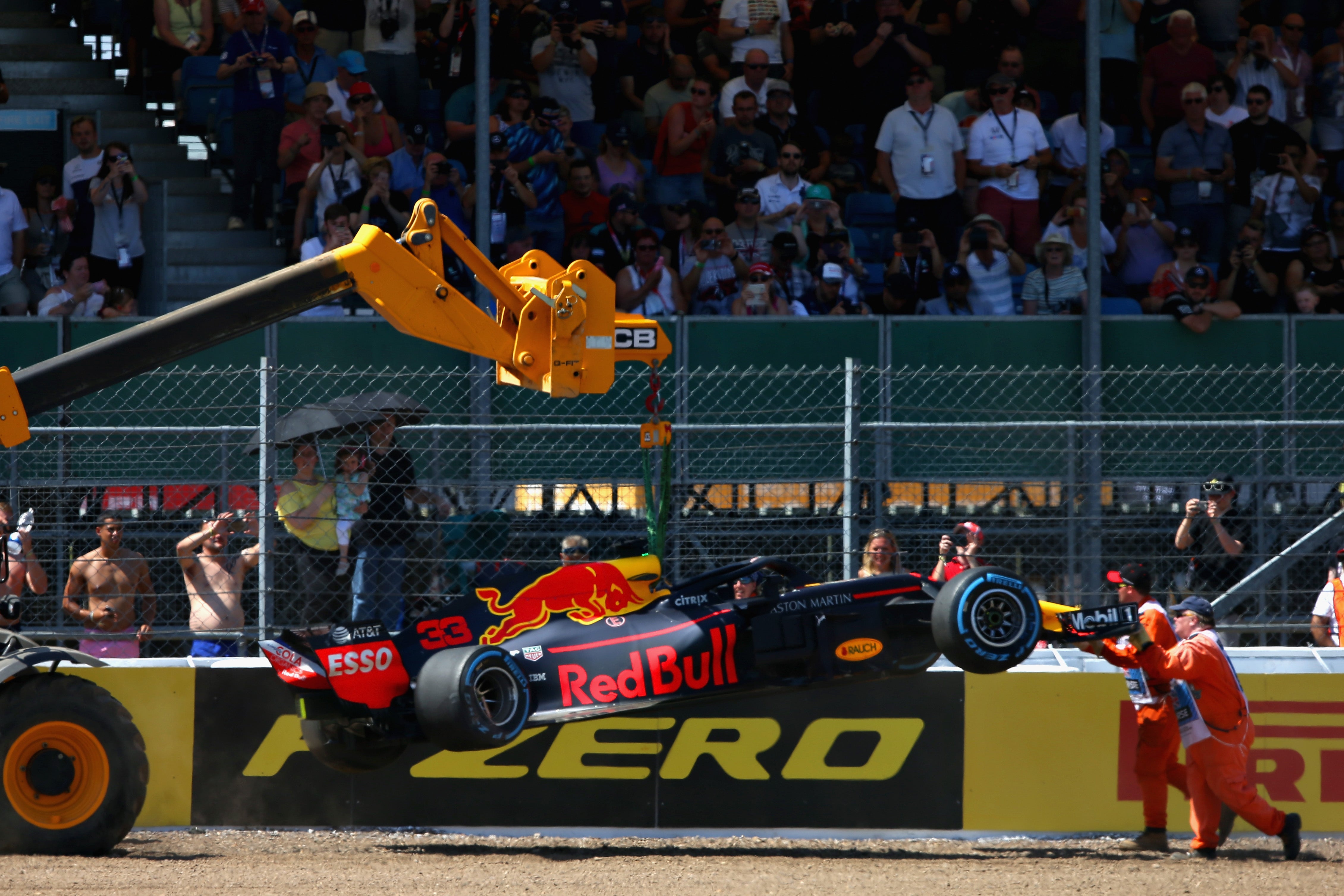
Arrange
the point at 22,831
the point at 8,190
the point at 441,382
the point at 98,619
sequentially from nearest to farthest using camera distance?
1. the point at 22,831
2. the point at 98,619
3. the point at 441,382
4. the point at 8,190

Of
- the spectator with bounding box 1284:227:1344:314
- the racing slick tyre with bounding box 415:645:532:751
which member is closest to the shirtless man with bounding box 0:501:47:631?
the racing slick tyre with bounding box 415:645:532:751

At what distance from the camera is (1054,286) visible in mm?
12250

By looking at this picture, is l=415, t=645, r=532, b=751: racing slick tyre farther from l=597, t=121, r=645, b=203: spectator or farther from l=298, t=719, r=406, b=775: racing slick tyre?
l=597, t=121, r=645, b=203: spectator

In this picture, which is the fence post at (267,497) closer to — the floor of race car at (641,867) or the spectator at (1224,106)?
the floor of race car at (641,867)

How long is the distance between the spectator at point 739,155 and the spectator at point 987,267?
1896mm

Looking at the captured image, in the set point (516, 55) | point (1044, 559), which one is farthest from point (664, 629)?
point (516, 55)

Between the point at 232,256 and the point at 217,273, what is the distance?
21 centimetres

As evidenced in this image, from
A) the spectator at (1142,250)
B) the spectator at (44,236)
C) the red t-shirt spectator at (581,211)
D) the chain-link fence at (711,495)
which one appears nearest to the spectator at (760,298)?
the red t-shirt spectator at (581,211)

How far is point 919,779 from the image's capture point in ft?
27.0

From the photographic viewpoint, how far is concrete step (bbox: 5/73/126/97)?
46.3 feet

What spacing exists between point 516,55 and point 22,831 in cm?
856

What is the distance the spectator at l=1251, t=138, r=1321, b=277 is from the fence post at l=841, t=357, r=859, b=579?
669 cm

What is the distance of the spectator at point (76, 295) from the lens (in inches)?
458

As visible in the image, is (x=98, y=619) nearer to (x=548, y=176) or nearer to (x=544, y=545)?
(x=544, y=545)
